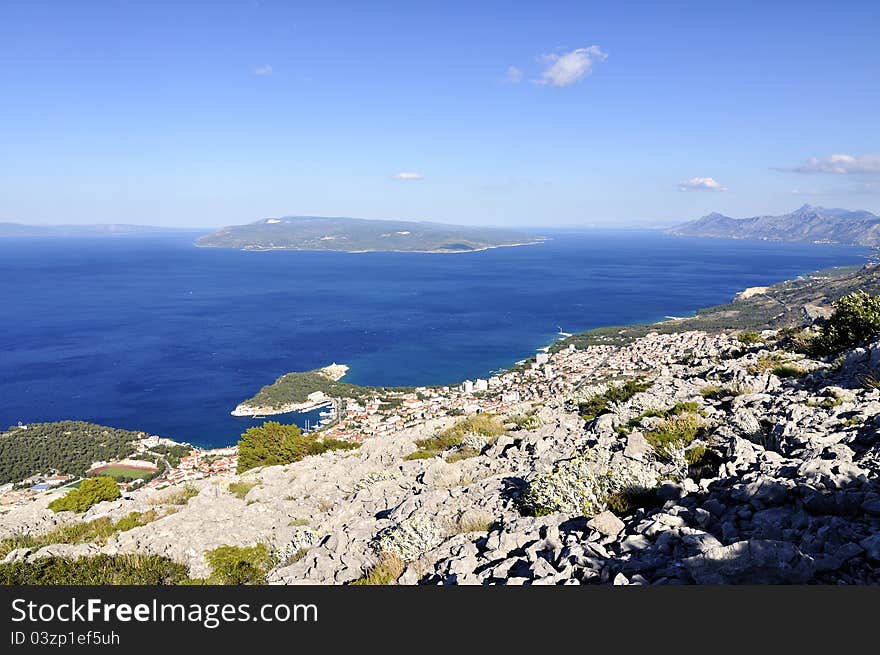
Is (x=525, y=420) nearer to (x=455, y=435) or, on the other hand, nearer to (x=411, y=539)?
(x=455, y=435)

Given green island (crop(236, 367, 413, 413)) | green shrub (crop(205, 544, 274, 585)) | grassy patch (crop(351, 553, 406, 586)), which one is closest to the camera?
grassy patch (crop(351, 553, 406, 586))

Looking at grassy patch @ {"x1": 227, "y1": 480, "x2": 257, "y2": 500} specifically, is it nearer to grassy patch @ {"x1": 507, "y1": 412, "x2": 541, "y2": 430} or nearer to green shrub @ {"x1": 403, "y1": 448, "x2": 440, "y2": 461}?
green shrub @ {"x1": 403, "y1": 448, "x2": 440, "y2": 461}

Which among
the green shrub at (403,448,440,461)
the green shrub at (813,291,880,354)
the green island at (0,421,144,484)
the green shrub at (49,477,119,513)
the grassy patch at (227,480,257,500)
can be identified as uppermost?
the green shrub at (813,291,880,354)

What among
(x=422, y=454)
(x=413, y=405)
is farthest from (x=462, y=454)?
(x=413, y=405)

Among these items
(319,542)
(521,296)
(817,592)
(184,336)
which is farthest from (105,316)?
(817,592)

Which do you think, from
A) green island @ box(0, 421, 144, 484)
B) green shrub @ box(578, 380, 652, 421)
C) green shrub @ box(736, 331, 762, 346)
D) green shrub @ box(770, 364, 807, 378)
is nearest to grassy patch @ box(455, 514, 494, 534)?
green shrub @ box(578, 380, 652, 421)

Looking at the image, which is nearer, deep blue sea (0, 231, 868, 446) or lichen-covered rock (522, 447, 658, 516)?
lichen-covered rock (522, 447, 658, 516)
